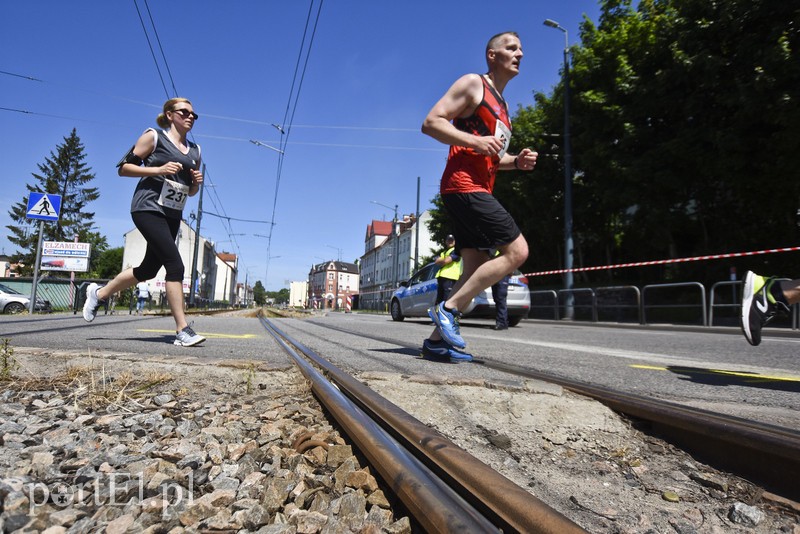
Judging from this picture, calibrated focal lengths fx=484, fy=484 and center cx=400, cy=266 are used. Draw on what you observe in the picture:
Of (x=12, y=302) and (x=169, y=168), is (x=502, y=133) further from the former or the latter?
(x=12, y=302)

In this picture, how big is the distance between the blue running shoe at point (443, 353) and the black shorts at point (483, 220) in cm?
79

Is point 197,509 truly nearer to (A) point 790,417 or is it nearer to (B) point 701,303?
(A) point 790,417

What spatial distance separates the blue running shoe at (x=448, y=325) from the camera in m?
3.42

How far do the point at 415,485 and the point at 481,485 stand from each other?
13cm

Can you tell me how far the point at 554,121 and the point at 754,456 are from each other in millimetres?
21253

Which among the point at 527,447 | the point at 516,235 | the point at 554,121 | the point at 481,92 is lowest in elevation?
the point at 527,447

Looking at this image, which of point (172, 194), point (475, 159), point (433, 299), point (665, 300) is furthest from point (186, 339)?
point (665, 300)

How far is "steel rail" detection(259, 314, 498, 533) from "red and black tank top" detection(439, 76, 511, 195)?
2.13 m

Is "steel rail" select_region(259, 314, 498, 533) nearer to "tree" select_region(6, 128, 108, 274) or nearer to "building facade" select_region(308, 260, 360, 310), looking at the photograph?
"tree" select_region(6, 128, 108, 274)

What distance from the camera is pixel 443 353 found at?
355 centimetres

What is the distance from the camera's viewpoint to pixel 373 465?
3.92 feet

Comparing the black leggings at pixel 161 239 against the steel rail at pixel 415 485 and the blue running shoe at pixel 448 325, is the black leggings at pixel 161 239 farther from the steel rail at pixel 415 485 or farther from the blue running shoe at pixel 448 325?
the steel rail at pixel 415 485

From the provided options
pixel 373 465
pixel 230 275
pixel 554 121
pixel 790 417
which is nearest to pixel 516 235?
pixel 790 417

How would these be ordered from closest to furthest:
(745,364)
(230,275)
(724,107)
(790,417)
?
(790,417), (745,364), (724,107), (230,275)
